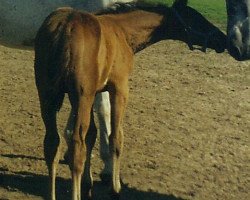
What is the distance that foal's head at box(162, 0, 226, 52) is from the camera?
4762 millimetres

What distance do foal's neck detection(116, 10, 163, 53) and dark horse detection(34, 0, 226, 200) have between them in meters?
0.02

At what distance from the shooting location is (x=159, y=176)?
514 cm

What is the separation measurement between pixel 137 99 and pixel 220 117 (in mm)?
1116

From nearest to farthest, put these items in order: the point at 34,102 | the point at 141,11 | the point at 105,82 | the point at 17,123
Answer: the point at 105,82 → the point at 141,11 → the point at 17,123 → the point at 34,102

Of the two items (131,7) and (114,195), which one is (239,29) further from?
(114,195)

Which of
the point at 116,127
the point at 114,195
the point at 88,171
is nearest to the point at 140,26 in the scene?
the point at 116,127

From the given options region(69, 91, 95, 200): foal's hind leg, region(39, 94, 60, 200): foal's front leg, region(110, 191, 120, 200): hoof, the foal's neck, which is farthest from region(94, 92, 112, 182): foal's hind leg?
region(69, 91, 95, 200): foal's hind leg

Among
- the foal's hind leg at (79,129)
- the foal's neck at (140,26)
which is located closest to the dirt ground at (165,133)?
the foal's hind leg at (79,129)

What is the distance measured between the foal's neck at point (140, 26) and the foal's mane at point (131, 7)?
0.04 m

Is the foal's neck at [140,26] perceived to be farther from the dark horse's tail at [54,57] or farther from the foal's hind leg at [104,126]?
the dark horse's tail at [54,57]

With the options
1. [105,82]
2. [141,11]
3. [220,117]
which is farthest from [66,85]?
[220,117]

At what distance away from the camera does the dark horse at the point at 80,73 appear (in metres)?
3.71

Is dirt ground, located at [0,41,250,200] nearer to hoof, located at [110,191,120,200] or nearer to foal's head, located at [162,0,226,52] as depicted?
hoof, located at [110,191,120,200]

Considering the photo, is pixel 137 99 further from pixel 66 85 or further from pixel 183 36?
pixel 66 85
